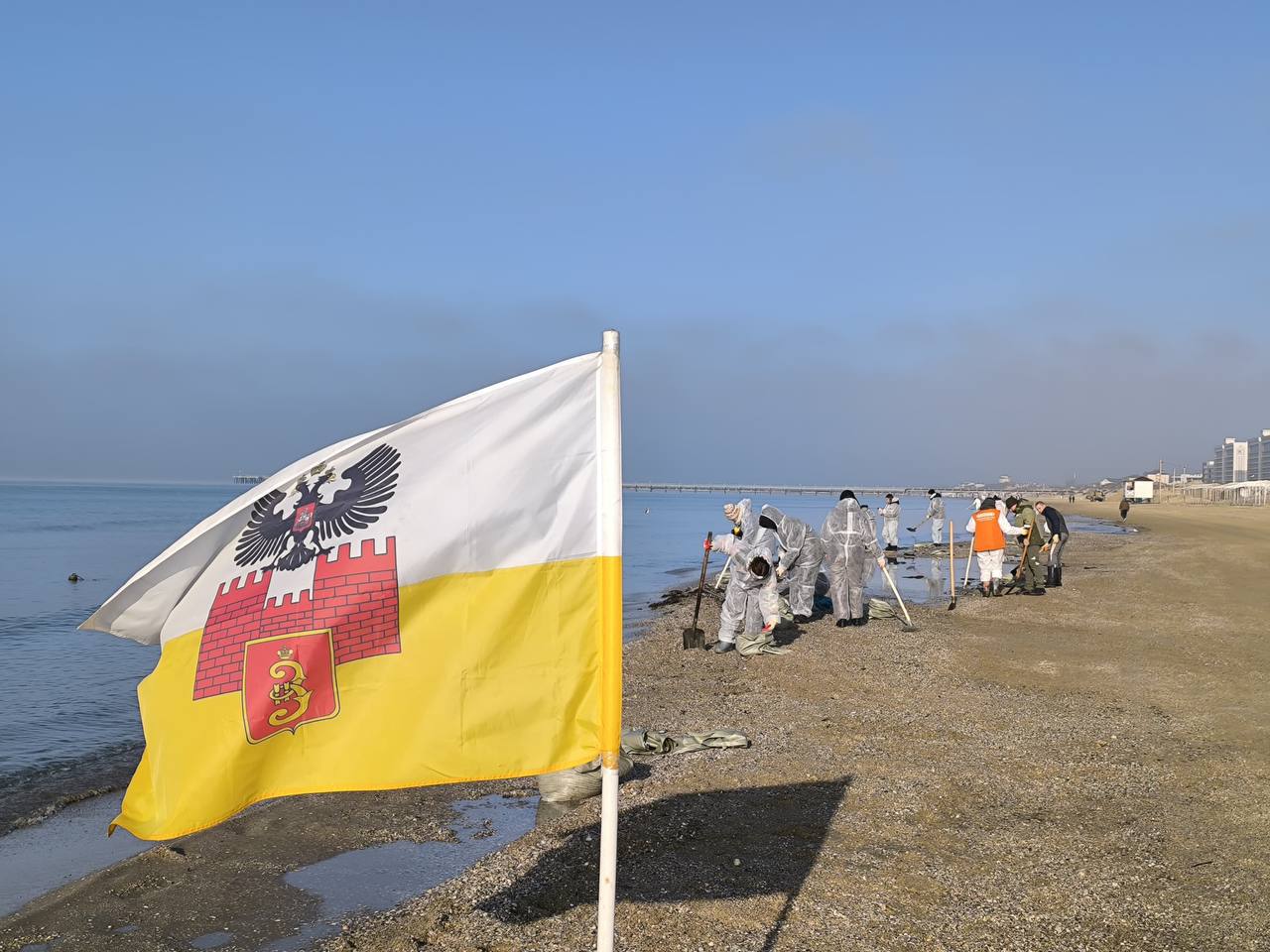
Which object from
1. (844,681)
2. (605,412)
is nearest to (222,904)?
(605,412)

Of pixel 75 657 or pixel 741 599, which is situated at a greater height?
pixel 741 599

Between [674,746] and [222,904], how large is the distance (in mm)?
4249

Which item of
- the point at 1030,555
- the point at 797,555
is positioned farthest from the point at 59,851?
the point at 1030,555

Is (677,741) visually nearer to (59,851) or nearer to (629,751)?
(629,751)

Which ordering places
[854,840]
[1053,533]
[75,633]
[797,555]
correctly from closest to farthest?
1. [854,840]
2. [797,555]
3. [75,633]
4. [1053,533]

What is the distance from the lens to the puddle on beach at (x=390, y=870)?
Result: 6.18 meters

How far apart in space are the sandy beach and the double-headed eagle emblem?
2784 millimetres

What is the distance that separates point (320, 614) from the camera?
391 cm

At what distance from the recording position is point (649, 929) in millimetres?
5359

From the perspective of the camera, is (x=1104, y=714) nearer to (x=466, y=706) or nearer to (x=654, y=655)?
(x=654, y=655)

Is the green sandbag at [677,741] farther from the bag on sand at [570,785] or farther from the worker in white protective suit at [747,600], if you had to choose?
the worker in white protective suit at [747,600]

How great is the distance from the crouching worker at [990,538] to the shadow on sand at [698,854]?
14492 mm

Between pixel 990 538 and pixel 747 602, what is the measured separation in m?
9.20

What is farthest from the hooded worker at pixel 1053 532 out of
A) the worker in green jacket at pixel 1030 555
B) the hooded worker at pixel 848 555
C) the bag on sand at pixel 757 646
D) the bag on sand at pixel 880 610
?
the bag on sand at pixel 757 646
